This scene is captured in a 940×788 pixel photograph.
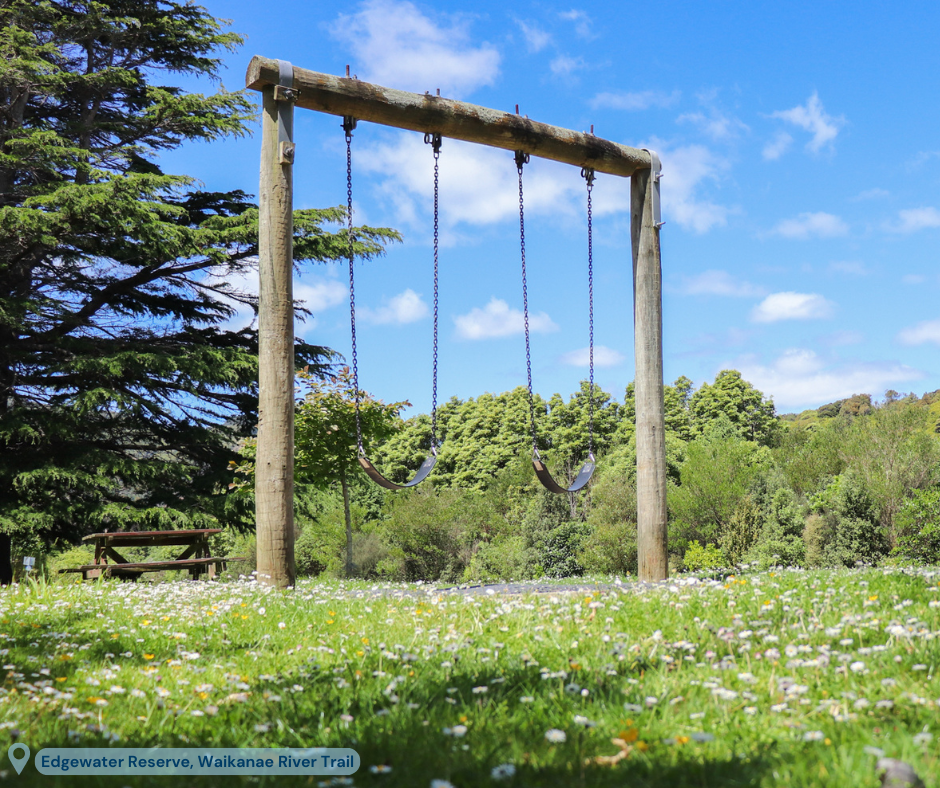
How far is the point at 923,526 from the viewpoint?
25234 millimetres

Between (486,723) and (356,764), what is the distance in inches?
23.3

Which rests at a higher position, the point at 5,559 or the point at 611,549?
the point at 5,559

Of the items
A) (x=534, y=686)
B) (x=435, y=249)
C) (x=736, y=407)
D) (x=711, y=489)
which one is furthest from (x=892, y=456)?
(x=534, y=686)

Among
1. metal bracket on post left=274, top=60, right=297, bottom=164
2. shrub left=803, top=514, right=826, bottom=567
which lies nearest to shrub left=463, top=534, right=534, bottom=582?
shrub left=803, top=514, right=826, bottom=567

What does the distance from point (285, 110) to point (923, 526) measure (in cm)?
2541

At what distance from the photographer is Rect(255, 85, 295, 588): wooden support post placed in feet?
25.8

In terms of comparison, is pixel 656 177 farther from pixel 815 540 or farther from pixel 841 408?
pixel 841 408

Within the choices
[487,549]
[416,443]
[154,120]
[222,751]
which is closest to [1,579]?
[154,120]

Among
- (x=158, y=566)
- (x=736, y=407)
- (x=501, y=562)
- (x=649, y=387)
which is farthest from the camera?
(x=736, y=407)

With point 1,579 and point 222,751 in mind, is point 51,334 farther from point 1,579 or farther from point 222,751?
point 222,751

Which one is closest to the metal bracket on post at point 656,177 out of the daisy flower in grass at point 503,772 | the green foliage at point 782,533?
the daisy flower in grass at point 503,772

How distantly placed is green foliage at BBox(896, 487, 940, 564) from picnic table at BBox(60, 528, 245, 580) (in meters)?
20.6

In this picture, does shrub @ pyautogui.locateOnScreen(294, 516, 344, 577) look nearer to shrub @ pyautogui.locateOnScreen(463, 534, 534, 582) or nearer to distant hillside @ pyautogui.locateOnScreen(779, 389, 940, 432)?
shrub @ pyautogui.locateOnScreen(463, 534, 534, 582)

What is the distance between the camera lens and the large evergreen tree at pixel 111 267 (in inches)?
674
